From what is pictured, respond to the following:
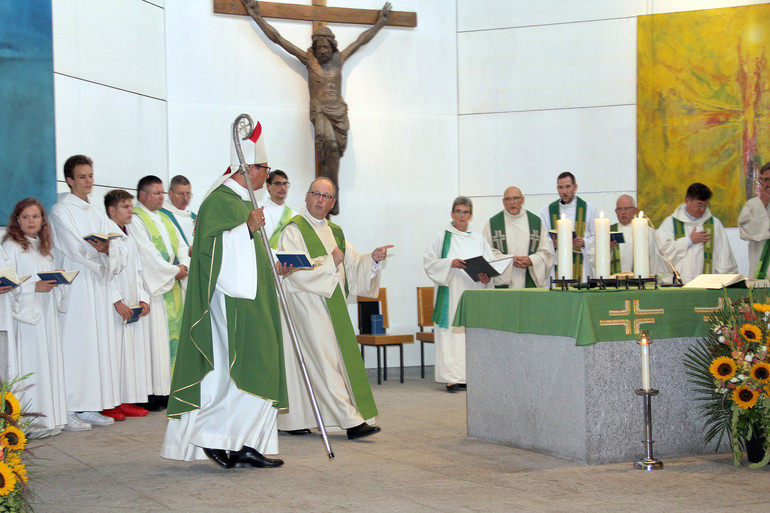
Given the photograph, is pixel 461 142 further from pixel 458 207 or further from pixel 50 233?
pixel 50 233

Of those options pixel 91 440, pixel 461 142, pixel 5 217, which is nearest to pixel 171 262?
pixel 5 217

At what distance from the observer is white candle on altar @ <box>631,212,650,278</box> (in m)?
4.94

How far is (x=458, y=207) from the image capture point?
9.12 meters

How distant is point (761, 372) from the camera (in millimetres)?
4699

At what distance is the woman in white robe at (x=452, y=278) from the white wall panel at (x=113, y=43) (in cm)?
343

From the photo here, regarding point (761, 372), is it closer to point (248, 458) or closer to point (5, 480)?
Result: point (248, 458)

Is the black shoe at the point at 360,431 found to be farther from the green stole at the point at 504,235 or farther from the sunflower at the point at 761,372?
the green stole at the point at 504,235

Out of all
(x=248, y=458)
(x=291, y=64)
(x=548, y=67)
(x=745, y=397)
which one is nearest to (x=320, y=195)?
(x=248, y=458)

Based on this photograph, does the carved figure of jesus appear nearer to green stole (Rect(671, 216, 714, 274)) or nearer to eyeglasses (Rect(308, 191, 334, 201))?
eyeglasses (Rect(308, 191, 334, 201))

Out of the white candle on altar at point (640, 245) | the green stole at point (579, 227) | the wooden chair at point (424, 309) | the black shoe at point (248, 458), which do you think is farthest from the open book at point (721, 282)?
the wooden chair at point (424, 309)

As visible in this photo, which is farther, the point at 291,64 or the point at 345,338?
the point at 291,64

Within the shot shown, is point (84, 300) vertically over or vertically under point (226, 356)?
over

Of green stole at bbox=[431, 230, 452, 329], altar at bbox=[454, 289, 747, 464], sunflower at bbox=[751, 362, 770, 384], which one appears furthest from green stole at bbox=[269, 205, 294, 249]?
sunflower at bbox=[751, 362, 770, 384]

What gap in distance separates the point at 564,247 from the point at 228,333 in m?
1.98
